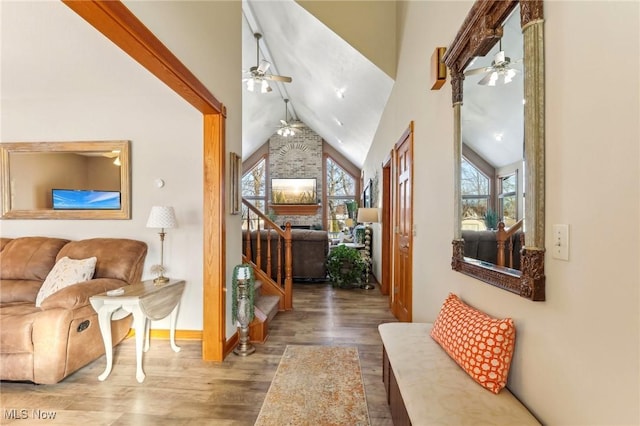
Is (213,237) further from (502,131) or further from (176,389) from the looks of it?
(502,131)

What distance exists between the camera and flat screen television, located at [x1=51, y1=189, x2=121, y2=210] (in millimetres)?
3230

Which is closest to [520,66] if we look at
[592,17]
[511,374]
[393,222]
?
[592,17]

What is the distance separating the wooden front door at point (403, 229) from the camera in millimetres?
3018

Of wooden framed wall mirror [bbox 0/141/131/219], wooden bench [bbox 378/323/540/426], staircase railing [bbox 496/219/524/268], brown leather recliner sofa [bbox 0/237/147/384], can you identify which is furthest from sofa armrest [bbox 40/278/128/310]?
staircase railing [bbox 496/219/524/268]

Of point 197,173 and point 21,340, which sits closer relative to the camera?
point 21,340

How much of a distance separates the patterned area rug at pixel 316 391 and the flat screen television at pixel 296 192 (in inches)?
294

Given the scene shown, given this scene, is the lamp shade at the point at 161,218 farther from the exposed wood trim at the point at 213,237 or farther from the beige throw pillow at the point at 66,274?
the beige throw pillow at the point at 66,274

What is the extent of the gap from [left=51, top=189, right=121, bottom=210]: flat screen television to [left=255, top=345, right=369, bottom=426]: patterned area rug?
236 cm

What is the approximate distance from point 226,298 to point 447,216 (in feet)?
6.51

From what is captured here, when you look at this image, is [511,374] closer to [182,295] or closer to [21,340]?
[182,295]

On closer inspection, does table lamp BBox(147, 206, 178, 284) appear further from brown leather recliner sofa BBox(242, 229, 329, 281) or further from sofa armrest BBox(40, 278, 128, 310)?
brown leather recliner sofa BBox(242, 229, 329, 281)

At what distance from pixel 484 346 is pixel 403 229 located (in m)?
2.15

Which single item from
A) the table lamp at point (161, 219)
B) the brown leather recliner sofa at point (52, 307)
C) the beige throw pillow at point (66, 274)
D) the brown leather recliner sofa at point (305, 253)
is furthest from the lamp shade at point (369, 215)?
the beige throw pillow at point (66, 274)

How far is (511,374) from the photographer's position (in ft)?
4.38
